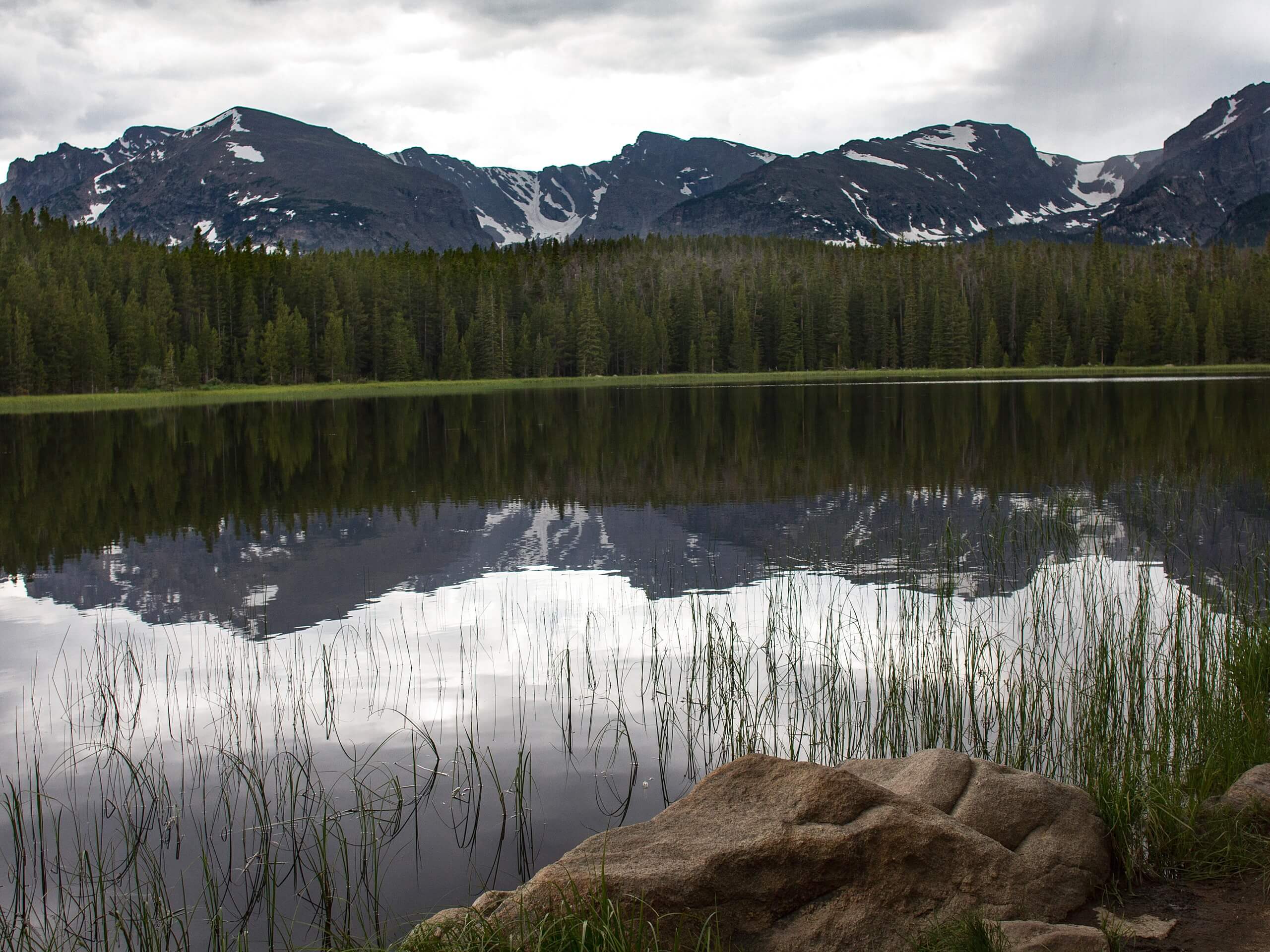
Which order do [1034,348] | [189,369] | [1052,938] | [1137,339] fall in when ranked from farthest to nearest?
[1034,348] < [1137,339] < [189,369] < [1052,938]

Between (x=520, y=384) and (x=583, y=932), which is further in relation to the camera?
(x=520, y=384)

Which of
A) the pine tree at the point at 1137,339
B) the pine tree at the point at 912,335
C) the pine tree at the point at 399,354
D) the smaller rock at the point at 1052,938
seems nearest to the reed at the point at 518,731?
the smaller rock at the point at 1052,938

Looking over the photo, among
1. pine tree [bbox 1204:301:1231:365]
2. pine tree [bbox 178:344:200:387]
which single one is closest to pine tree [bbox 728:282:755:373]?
pine tree [bbox 1204:301:1231:365]

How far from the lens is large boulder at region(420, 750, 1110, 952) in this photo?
14.5 feet

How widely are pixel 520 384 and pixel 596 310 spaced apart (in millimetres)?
23783

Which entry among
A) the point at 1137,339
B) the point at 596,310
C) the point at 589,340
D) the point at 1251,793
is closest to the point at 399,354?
the point at 589,340

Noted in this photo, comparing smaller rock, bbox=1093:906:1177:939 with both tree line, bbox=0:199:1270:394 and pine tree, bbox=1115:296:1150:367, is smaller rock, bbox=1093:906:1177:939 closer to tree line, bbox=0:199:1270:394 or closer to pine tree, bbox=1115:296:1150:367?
tree line, bbox=0:199:1270:394

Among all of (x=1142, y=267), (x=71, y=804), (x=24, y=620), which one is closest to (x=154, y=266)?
(x=24, y=620)

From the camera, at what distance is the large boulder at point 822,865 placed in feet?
14.5

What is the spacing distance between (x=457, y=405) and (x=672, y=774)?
61855 mm

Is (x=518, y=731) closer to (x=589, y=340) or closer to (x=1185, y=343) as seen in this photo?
(x=589, y=340)

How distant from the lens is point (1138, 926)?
467 centimetres

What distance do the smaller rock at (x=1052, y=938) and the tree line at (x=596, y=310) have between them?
94.2m

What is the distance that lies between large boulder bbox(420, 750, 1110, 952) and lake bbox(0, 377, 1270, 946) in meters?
Result: 1.46
